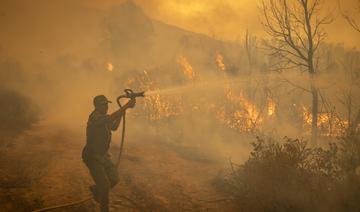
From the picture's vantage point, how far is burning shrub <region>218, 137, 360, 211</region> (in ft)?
20.3

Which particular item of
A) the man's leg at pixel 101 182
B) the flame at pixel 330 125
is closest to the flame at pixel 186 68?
the flame at pixel 330 125

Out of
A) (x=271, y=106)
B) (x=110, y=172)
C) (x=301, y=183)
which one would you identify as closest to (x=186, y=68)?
(x=271, y=106)

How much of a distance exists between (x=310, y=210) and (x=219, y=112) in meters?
13.4

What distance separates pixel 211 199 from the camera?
24.5 feet

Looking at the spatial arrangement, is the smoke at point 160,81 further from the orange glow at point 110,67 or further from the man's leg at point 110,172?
the man's leg at point 110,172

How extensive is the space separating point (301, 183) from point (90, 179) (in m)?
4.57

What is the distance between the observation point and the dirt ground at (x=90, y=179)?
6.45m

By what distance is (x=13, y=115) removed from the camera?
1425 centimetres

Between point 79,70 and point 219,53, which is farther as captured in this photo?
point 219,53

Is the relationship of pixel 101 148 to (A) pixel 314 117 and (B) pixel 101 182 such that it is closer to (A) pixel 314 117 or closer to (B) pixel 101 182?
(B) pixel 101 182

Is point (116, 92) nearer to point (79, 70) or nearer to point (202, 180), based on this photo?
point (79, 70)

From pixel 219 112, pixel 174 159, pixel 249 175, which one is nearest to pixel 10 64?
pixel 219 112

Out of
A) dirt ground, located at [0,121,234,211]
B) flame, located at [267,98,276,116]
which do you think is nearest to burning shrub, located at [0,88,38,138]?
dirt ground, located at [0,121,234,211]

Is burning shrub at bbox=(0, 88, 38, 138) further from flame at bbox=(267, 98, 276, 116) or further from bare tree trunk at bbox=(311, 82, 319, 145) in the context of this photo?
flame at bbox=(267, 98, 276, 116)
